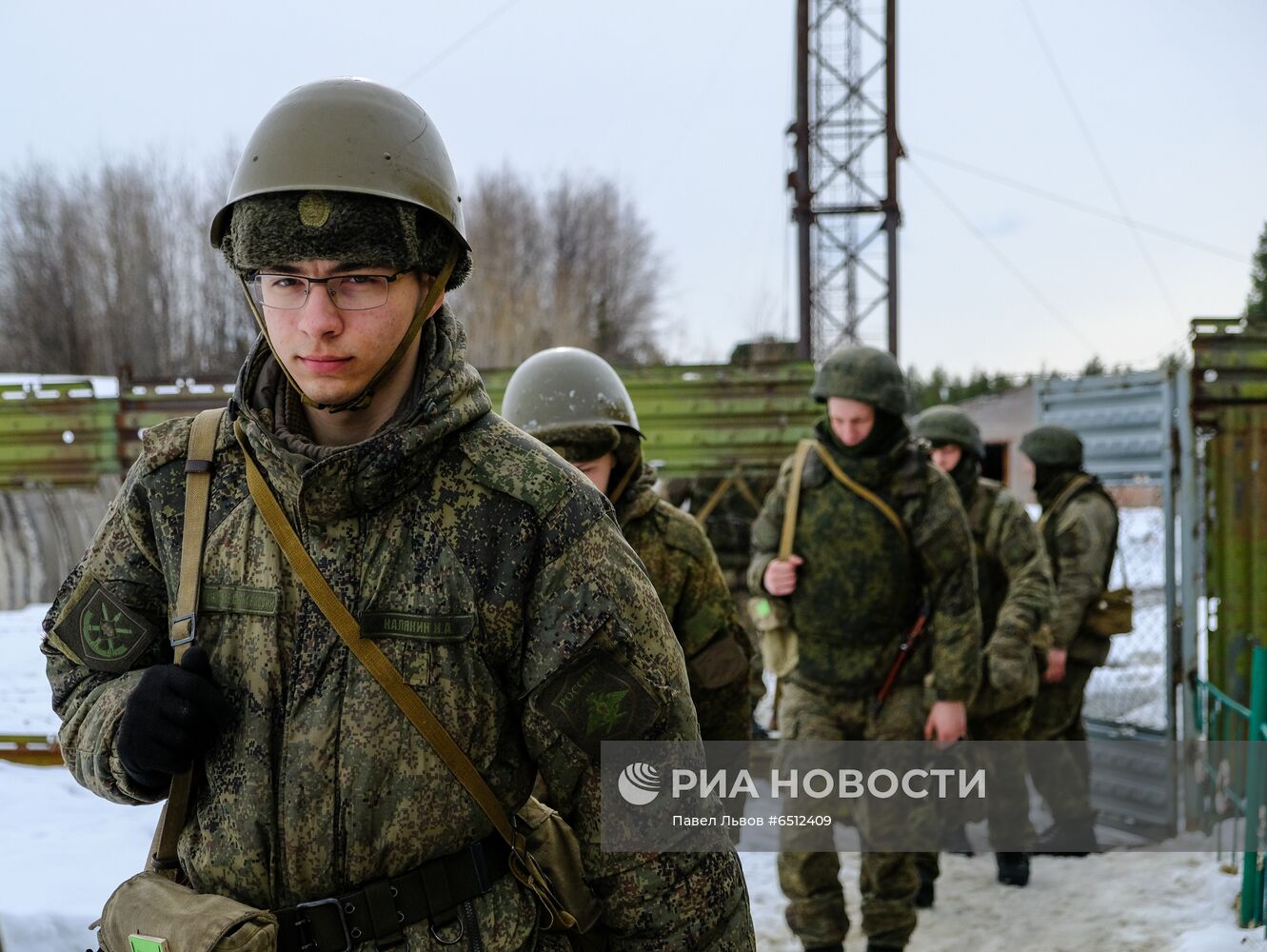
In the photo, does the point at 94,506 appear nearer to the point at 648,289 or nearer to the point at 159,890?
the point at 159,890

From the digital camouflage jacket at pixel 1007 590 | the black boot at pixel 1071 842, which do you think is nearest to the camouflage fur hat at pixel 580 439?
the digital camouflage jacket at pixel 1007 590

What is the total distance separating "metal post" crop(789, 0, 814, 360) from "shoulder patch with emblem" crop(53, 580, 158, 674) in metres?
17.5

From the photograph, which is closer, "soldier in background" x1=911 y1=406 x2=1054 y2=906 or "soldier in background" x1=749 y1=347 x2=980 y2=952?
"soldier in background" x1=749 y1=347 x2=980 y2=952

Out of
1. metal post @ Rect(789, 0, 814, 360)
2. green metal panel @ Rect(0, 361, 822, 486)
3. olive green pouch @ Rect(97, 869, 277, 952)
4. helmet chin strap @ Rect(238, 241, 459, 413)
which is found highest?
metal post @ Rect(789, 0, 814, 360)

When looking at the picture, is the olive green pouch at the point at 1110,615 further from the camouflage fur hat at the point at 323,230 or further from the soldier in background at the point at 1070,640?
the camouflage fur hat at the point at 323,230

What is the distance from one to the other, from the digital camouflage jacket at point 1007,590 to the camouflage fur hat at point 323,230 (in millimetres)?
5180

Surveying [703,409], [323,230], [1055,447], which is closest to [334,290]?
[323,230]

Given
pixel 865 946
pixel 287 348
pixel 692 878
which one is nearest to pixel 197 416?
pixel 287 348

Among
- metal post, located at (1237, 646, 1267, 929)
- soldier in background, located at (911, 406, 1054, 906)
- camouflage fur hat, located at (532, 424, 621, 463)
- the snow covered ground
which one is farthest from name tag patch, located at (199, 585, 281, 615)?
soldier in background, located at (911, 406, 1054, 906)

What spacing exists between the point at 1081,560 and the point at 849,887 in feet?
8.27

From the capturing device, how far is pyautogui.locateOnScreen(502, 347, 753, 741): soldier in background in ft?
12.7

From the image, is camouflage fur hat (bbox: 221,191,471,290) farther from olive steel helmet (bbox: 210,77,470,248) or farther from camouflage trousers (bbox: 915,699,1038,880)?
camouflage trousers (bbox: 915,699,1038,880)

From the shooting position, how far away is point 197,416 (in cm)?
206

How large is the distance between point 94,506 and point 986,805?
646cm
